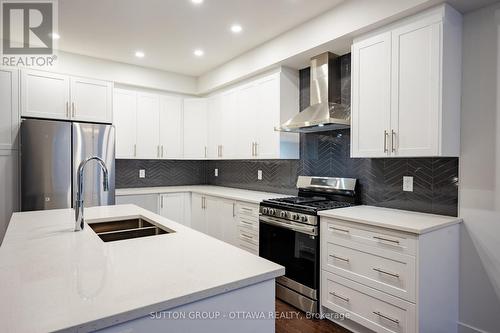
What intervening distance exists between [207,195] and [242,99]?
4.58ft

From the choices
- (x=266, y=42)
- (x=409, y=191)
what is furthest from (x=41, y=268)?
(x=266, y=42)

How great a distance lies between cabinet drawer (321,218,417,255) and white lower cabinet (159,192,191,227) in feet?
8.31

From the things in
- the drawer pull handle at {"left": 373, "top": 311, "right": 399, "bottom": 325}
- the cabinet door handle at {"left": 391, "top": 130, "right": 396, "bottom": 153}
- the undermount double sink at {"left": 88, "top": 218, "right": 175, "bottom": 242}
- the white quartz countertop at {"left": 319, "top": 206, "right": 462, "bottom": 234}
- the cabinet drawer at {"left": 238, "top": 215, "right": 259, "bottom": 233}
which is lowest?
the drawer pull handle at {"left": 373, "top": 311, "right": 399, "bottom": 325}

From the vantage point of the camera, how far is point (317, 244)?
258 centimetres

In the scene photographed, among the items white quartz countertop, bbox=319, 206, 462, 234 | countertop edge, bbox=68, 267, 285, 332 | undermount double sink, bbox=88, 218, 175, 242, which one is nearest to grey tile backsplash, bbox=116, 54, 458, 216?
white quartz countertop, bbox=319, 206, 462, 234

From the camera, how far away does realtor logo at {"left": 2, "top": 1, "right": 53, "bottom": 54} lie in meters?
2.71

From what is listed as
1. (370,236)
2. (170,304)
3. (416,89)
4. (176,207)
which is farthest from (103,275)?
(176,207)

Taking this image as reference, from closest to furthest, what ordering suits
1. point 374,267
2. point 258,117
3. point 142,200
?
point 374,267 < point 258,117 < point 142,200

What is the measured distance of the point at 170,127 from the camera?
473 centimetres

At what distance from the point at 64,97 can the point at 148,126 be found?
116cm

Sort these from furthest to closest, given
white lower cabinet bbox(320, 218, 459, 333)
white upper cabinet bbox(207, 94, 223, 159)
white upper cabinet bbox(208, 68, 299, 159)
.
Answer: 1. white upper cabinet bbox(207, 94, 223, 159)
2. white upper cabinet bbox(208, 68, 299, 159)
3. white lower cabinet bbox(320, 218, 459, 333)

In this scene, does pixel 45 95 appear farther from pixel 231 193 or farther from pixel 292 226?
pixel 292 226

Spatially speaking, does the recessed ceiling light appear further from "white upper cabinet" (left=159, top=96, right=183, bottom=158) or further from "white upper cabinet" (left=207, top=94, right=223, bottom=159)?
"white upper cabinet" (left=159, top=96, right=183, bottom=158)

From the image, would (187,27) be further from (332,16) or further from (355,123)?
(355,123)
